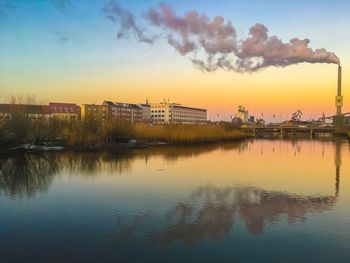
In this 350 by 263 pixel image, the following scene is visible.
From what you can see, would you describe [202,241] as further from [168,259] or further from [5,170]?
[5,170]

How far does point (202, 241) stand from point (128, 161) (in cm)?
1557

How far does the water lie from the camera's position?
724 cm

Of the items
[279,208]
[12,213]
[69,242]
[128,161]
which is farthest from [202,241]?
[128,161]

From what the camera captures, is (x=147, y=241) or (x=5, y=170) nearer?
(x=147, y=241)

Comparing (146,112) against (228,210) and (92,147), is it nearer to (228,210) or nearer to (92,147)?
(92,147)

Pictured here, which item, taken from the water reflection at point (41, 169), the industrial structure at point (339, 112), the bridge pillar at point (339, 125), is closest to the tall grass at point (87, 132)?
the water reflection at point (41, 169)

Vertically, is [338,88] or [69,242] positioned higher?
[338,88]

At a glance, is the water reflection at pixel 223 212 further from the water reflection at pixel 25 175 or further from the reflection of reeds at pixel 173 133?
the reflection of reeds at pixel 173 133

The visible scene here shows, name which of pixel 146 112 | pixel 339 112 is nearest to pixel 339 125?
pixel 339 112

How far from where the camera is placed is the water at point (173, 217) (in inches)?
285

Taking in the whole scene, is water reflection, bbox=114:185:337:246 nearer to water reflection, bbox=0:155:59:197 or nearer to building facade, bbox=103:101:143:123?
water reflection, bbox=0:155:59:197

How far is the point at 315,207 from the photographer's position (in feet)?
35.8

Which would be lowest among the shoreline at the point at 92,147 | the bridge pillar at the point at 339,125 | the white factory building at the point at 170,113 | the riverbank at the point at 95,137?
the shoreline at the point at 92,147

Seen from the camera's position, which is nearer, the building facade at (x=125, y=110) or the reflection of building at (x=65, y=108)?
the reflection of building at (x=65, y=108)
